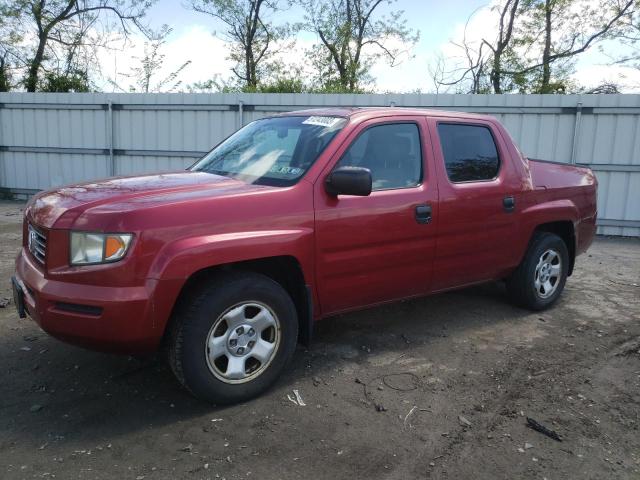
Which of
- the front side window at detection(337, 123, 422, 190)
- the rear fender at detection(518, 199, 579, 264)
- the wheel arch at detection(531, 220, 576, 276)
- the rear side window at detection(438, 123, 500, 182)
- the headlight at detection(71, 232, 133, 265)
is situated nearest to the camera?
the headlight at detection(71, 232, 133, 265)

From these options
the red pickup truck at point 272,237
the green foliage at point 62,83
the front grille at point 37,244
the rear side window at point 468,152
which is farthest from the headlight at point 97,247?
the green foliage at point 62,83

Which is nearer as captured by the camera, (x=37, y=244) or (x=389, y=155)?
(x=37, y=244)

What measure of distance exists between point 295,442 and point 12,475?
1.39 metres

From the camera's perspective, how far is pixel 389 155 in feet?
13.0

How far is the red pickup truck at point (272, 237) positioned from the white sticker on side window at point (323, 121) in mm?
23

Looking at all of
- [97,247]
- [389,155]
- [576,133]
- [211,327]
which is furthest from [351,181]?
[576,133]

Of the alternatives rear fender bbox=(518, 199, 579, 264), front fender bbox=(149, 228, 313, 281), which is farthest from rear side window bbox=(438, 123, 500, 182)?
front fender bbox=(149, 228, 313, 281)

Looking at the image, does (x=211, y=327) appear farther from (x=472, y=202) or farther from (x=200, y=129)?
(x=200, y=129)

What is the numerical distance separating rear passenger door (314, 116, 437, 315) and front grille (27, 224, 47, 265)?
5.33ft

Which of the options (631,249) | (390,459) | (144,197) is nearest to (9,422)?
(144,197)

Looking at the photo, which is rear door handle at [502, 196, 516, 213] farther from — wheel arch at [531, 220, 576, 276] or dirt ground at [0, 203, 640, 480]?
dirt ground at [0, 203, 640, 480]

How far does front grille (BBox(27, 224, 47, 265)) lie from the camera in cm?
310

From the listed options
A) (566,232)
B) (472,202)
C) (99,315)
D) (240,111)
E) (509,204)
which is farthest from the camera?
(240,111)

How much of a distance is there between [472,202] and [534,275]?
126 cm
